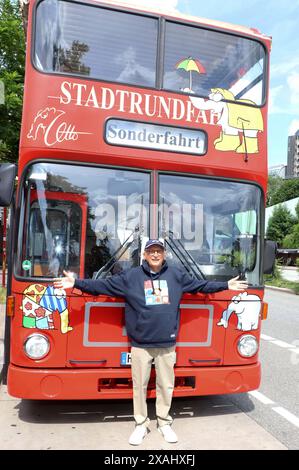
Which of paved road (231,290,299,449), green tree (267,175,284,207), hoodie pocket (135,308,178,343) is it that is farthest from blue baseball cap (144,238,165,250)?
green tree (267,175,284,207)

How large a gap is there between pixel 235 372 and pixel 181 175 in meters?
2.00

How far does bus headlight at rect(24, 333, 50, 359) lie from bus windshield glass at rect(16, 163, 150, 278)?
0.56 m

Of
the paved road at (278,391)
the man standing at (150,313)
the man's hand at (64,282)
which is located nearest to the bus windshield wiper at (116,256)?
the man standing at (150,313)

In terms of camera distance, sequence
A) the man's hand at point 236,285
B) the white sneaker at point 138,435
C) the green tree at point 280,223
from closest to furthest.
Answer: the white sneaker at point 138,435, the man's hand at point 236,285, the green tree at point 280,223

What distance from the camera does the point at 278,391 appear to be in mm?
6129

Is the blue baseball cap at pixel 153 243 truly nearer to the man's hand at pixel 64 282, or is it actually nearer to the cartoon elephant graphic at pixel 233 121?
the man's hand at pixel 64 282

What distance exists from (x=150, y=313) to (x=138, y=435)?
108cm

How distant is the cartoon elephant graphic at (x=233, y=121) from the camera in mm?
4910

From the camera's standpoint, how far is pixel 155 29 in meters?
4.82

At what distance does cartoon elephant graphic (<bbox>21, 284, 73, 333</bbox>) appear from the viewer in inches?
170

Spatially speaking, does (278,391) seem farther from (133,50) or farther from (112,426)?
(133,50)

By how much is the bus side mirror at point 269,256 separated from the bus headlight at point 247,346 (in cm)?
72
